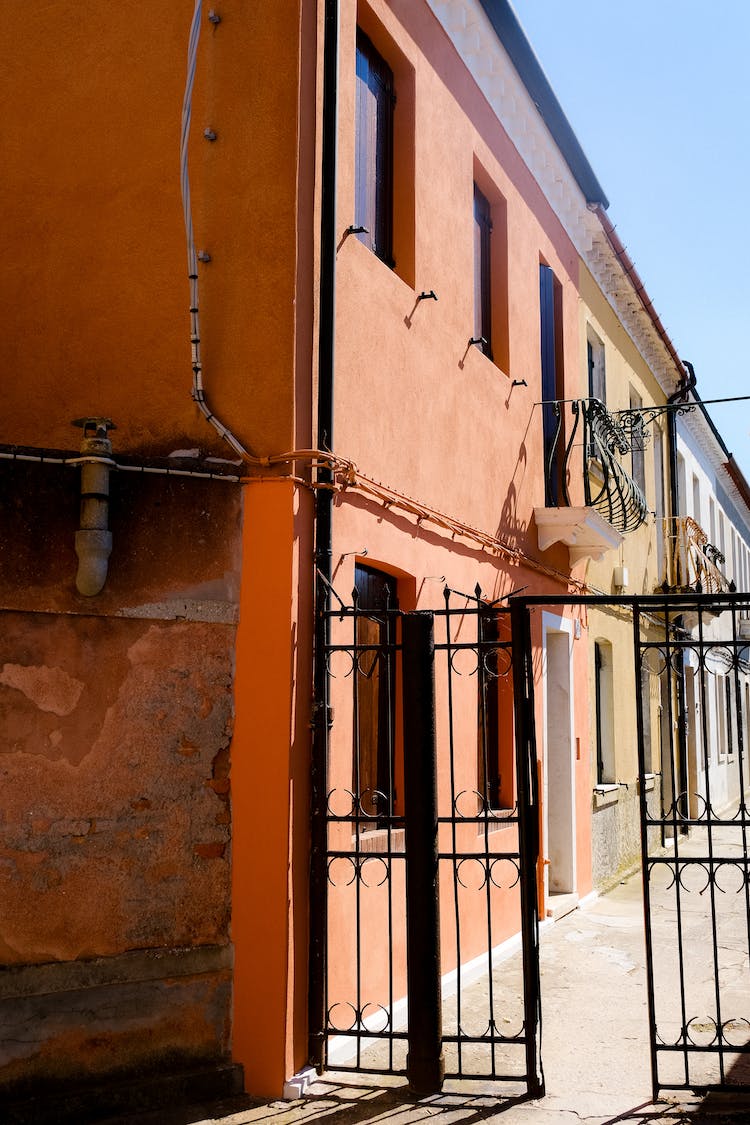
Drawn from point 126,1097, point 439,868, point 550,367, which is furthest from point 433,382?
point 126,1097

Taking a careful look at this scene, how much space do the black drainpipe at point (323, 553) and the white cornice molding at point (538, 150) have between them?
2.41 metres

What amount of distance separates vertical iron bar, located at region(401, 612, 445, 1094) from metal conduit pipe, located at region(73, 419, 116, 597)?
5.24 feet

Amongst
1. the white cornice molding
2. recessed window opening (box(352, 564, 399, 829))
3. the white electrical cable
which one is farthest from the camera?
the white cornice molding

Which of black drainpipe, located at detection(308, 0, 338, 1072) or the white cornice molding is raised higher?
the white cornice molding

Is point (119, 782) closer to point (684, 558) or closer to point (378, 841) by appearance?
point (378, 841)

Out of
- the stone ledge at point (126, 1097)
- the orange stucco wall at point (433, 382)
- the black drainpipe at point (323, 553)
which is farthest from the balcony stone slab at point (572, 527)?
the stone ledge at point (126, 1097)

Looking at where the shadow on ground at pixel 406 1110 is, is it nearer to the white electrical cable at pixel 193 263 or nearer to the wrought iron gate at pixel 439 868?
the wrought iron gate at pixel 439 868

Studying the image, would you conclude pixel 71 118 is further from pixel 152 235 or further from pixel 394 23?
pixel 394 23

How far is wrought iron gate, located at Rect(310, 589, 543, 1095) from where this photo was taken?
529cm

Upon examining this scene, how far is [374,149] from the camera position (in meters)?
7.20

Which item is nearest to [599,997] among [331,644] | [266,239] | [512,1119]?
[512,1119]

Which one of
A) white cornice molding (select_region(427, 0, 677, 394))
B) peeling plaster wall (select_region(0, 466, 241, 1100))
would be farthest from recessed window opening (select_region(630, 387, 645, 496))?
peeling plaster wall (select_region(0, 466, 241, 1100))

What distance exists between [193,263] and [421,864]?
11.0 feet

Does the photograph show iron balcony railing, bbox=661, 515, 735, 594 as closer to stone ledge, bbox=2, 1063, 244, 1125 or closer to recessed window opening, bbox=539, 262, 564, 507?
recessed window opening, bbox=539, 262, 564, 507
